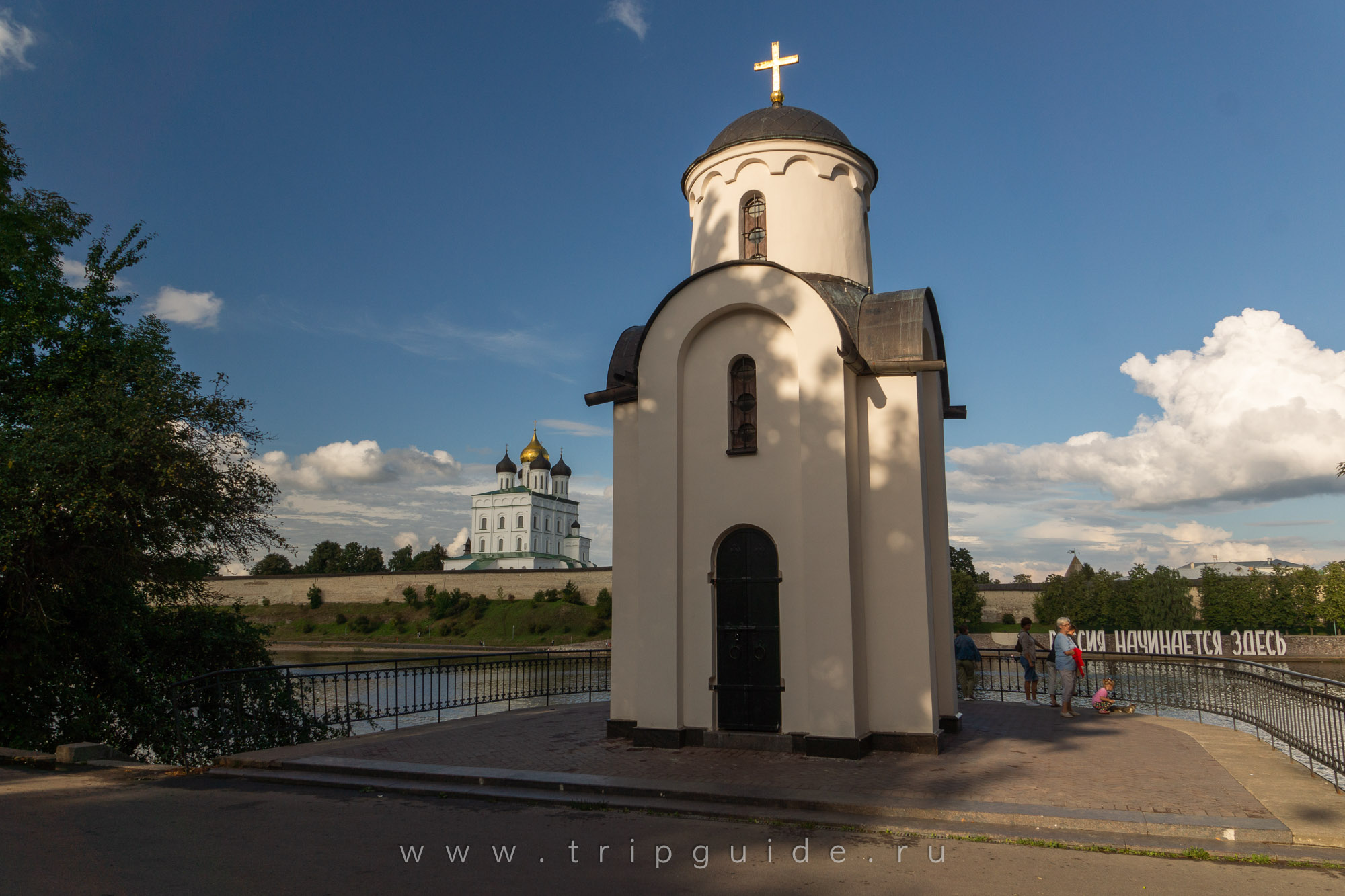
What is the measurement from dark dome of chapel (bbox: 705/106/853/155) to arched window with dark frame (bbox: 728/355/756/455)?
3990 mm

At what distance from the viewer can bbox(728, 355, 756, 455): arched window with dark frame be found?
36.7ft

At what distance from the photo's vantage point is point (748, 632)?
1066 centimetres

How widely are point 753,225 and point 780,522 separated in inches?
199

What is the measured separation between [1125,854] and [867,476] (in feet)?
17.9

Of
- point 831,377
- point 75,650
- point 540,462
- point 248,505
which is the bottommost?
point 75,650

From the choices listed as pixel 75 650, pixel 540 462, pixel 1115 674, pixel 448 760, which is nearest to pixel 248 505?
pixel 75 650

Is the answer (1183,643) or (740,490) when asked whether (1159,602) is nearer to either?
(1183,643)

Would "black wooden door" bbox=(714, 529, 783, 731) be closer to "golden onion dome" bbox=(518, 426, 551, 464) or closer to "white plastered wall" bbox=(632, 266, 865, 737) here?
"white plastered wall" bbox=(632, 266, 865, 737)

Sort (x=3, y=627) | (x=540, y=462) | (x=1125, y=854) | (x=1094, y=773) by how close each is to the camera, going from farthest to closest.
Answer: (x=540, y=462) → (x=3, y=627) → (x=1094, y=773) → (x=1125, y=854)

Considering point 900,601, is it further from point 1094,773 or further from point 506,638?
point 506,638

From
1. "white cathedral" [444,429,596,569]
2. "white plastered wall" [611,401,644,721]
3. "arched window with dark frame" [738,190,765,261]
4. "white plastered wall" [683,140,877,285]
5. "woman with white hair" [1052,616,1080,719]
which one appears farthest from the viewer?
"white cathedral" [444,429,596,569]

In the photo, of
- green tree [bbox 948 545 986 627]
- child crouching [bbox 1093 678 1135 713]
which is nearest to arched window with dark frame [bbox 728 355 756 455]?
child crouching [bbox 1093 678 1135 713]

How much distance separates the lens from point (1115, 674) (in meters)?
20.0

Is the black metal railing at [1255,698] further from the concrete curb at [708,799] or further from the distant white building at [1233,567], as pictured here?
the distant white building at [1233,567]
